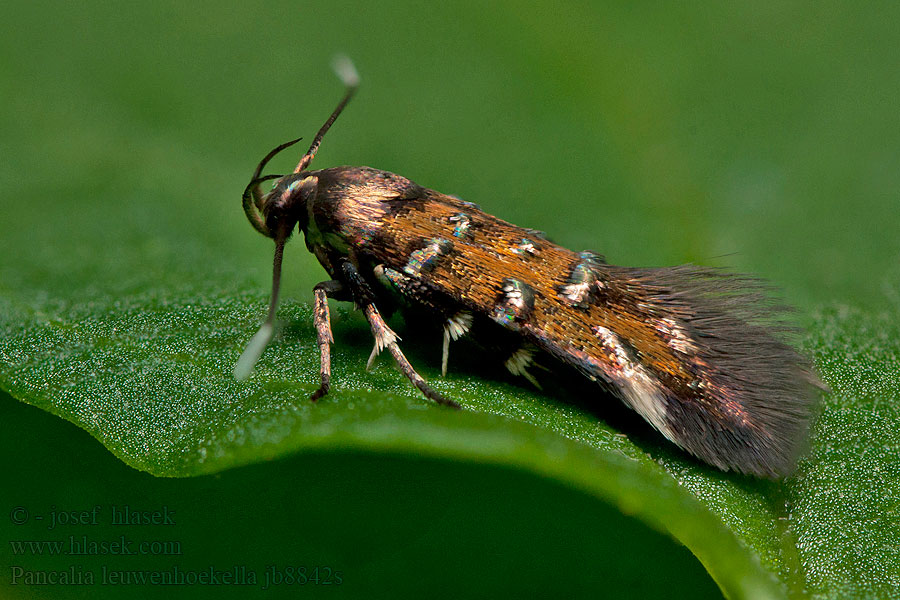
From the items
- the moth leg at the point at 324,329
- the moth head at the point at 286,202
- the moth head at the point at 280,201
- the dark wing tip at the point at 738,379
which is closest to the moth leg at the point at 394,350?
the moth leg at the point at 324,329

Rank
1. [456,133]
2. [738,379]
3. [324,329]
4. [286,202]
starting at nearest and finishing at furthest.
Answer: [738,379] → [324,329] → [286,202] → [456,133]

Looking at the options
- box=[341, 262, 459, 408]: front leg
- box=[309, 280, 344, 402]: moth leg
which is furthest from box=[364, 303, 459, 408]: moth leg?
box=[309, 280, 344, 402]: moth leg

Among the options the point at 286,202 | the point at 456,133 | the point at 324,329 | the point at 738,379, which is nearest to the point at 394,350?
the point at 324,329

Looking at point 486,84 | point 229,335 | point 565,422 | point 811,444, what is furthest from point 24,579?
point 486,84

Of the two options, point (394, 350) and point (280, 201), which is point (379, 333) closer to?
point (394, 350)

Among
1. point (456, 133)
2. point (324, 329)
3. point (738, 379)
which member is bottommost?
point (324, 329)

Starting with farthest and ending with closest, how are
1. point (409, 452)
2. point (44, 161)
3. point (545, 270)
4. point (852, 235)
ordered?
point (44, 161) < point (852, 235) < point (545, 270) < point (409, 452)

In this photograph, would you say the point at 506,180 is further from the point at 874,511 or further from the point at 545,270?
the point at 874,511
